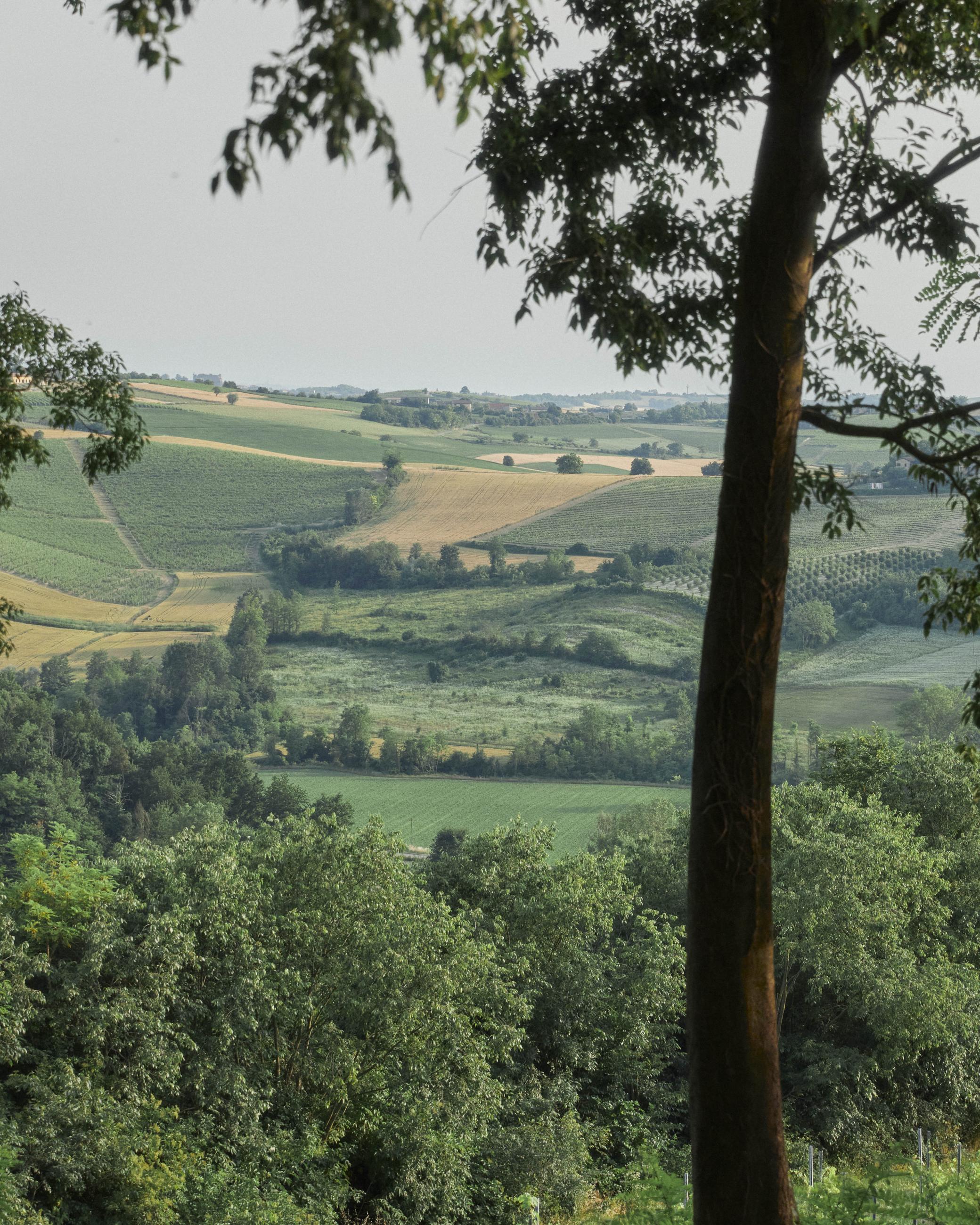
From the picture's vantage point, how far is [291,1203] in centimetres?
1166

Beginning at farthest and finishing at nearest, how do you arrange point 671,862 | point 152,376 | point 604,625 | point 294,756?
1. point 152,376
2. point 604,625
3. point 294,756
4. point 671,862

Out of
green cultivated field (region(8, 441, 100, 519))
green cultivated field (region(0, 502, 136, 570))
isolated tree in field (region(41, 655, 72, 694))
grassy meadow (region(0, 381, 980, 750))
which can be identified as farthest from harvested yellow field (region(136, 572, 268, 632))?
green cultivated field (region(8, 441, 100, 519))

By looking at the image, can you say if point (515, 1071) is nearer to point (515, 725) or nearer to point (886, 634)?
point (515, 725)

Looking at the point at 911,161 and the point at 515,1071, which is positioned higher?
the point at 911,161

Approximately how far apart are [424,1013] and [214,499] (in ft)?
374

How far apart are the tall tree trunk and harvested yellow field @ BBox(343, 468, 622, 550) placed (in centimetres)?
11169

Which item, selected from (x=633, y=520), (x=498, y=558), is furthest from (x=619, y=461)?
(x=498, y=558)

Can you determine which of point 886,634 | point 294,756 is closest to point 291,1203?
point 294,756

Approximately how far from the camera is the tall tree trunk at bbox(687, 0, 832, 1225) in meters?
3.98

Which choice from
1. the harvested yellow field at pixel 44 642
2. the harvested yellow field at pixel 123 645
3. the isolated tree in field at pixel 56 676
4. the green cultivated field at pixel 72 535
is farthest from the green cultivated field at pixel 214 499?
the isolated tree in field at pixel 56 676

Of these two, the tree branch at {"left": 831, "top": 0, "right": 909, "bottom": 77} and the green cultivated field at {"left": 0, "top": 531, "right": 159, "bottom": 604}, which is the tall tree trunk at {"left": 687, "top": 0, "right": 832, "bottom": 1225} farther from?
the green cultivated field at {"left": 0, "top": 531, "right": 159, "bottom": 604}

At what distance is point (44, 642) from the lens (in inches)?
3949

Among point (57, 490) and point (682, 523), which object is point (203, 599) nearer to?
point (57, 490)

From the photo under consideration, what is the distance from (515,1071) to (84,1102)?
7907mm
